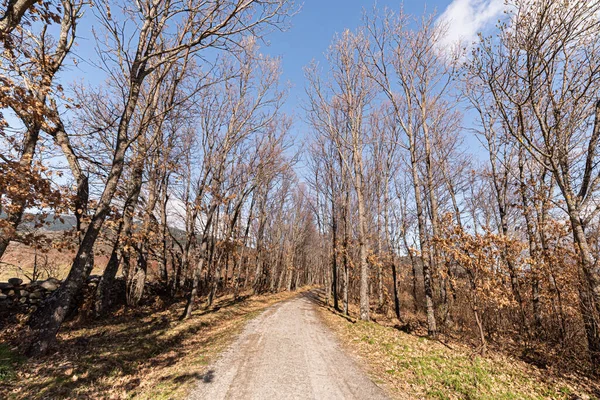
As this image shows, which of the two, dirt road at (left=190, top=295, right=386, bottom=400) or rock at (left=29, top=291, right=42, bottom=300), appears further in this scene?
rock at (left=29, top=291, right=42, bottom=300)

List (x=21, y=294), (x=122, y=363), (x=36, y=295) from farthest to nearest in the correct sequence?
(x=36, y=295) → (x=21, y=294) → (x=122, y=363)

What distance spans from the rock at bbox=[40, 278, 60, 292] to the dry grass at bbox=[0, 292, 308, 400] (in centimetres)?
206

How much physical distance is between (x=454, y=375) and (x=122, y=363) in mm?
7537

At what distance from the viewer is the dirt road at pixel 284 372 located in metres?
4.66

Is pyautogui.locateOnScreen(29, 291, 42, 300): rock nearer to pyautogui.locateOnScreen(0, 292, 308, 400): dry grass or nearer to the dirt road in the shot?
pyautogui.locateOnScreen(0, 292, 308, 400): dry grass

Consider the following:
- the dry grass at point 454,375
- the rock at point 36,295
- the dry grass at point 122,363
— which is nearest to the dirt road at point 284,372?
the dry grass at point 122,363

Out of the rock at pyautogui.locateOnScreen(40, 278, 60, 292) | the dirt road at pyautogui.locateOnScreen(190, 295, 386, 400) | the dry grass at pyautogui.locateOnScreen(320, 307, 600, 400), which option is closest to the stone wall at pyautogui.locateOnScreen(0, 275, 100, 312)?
the rock at pyautogui.locateOnScreen(40, 278, 60, 292)

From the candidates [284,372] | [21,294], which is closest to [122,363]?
[284,372]

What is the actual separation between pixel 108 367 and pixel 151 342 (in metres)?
2.06

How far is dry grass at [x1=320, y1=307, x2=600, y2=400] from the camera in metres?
5.19

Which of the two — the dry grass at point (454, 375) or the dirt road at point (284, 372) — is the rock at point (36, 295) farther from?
the dry grass at point (454, 375)

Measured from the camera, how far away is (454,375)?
19.0 ft

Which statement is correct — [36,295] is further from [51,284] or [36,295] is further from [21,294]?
[51,284]

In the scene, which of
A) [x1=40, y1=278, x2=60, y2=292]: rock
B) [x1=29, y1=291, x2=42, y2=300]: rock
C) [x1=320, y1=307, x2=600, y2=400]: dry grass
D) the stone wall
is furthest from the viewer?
[x1=40, y1=278, x2=60, y2=292]: rock
